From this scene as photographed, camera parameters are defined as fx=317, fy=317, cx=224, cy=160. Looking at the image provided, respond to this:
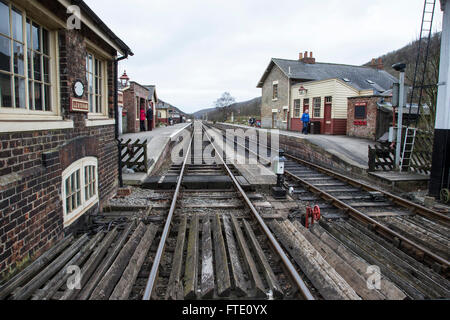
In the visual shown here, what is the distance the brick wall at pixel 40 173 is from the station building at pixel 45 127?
0.04 ft

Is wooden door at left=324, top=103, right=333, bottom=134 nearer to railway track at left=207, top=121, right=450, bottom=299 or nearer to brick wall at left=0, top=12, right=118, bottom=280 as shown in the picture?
railway track at left=207, top=121, right=450, bottom=299

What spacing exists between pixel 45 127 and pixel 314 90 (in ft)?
70.6

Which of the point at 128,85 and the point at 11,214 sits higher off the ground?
the point at 128,85

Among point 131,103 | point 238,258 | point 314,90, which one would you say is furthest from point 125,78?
point 238,258

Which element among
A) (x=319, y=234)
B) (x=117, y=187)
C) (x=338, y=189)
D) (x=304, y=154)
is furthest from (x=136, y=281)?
(x=304, y=154)

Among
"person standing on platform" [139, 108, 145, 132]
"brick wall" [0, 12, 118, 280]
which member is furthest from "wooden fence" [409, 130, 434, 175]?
"person standing on platform" [139, 108, 145, 132]

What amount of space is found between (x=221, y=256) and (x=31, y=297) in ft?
7.17

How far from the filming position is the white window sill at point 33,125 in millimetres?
3572

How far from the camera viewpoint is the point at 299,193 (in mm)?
8180

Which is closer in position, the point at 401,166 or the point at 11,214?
the point at 11,214

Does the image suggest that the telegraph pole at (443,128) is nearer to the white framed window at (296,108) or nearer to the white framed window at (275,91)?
the white framed window at (296,108)

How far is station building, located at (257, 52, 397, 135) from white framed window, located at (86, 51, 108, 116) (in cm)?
1686

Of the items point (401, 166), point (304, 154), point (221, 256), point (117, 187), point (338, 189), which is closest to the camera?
point (221, 256)
